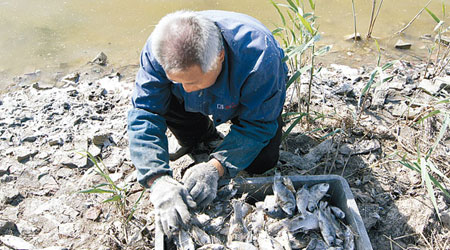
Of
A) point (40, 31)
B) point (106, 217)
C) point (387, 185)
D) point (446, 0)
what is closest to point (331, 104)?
point (387, 185)

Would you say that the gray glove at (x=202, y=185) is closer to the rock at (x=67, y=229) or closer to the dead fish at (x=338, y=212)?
the dead fish at (x=338, y=212)

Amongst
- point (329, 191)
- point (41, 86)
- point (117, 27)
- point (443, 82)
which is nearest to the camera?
point (329, 191)

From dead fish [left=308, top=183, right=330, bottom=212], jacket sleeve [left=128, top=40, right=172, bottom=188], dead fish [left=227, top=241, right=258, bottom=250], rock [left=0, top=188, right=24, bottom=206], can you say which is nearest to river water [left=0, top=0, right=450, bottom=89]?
rock [left=0, top=188, right=24, bottom=206]

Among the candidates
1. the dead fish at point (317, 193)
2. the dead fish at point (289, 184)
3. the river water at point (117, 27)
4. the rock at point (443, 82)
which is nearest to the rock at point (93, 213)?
the dead fish at point (289, 184)

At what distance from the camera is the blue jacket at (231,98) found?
6.02ft

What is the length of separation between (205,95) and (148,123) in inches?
14.1

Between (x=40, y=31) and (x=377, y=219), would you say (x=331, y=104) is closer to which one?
(x=377, y=219)

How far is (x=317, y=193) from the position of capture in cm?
186

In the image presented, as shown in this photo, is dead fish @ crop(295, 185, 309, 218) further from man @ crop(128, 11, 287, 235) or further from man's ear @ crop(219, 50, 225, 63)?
man's ear @ crop(219, 50, 225, 63)

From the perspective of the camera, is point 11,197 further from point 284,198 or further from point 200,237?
point 284,198

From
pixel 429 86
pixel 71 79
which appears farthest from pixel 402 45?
pixel 71 79

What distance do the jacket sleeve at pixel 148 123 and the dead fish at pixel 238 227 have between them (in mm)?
419

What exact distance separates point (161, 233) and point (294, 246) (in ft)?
2.17

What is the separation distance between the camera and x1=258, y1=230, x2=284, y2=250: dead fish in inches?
67.4
